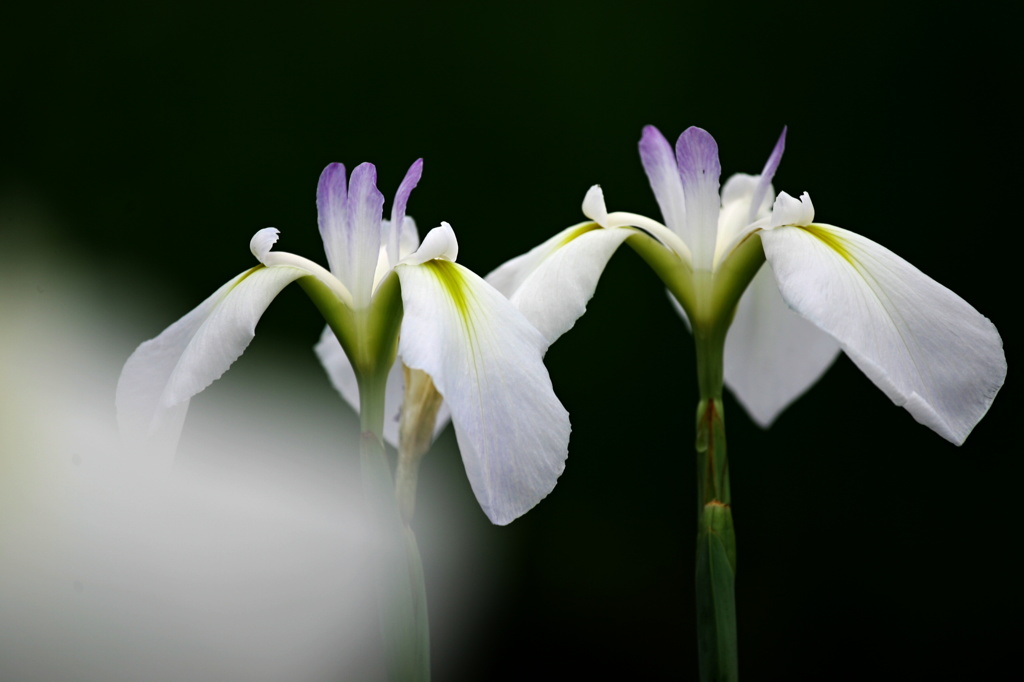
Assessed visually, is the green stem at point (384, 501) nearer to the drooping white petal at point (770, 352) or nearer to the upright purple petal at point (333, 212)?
the upright purple petal at point (333, 212)

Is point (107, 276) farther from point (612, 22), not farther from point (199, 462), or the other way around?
point (612, 22)

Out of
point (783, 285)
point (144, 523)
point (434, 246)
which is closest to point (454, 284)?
point (434, 246)

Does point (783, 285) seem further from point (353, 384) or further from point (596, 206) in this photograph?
point (353, 384)

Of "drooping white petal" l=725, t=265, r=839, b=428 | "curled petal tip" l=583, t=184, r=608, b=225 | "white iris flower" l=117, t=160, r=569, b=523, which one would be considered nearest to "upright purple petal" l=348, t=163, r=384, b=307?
"white iris flower" l=117, t=160, r=569, b=523

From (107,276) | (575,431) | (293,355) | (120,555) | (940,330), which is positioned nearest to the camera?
(940,330)

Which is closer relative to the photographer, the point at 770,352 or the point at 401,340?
the point at 401,340

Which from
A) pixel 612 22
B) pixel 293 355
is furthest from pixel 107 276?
pixel 612 22

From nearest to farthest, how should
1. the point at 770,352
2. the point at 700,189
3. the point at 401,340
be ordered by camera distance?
the point at 401,340 < the point at 700,189 < the point at 770,352

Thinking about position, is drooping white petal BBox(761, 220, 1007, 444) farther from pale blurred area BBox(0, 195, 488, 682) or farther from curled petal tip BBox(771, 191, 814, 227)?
pale blurred area BBox(0, 195, 488, 682)
